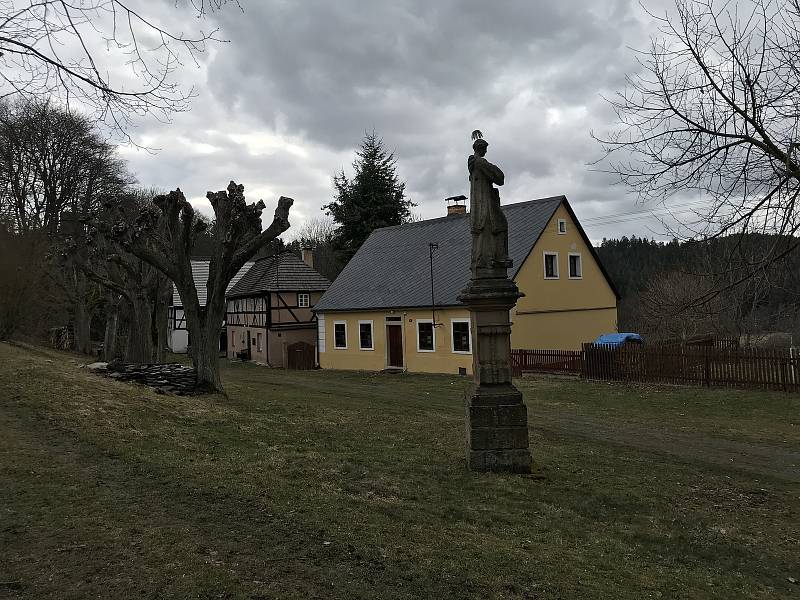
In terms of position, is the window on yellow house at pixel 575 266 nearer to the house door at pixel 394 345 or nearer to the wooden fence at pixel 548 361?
the wooden fence at pixel 548 361

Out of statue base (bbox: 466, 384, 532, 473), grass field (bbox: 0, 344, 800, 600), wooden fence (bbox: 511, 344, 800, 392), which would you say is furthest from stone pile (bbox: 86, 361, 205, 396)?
wooden fence (bbox: 511, 344, 800, 392)

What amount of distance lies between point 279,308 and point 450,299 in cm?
1367

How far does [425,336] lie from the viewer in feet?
87.4

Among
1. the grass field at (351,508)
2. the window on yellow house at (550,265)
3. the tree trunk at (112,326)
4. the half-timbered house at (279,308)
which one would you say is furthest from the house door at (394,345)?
the grass field at (351,508)

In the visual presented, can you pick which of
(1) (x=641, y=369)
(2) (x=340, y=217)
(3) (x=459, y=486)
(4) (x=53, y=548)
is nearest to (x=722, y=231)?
(3) (x=459, y=486)

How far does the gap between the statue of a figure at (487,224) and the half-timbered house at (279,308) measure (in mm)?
25926

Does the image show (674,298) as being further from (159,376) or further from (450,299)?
(159,376)

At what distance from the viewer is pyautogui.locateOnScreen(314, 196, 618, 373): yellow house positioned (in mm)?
25594

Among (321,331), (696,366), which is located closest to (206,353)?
(696,366)

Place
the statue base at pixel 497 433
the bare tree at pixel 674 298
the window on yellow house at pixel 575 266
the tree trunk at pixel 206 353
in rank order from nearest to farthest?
the statue base at pixel 497 433
the tree trunk at pixel 206 353
the bare tree at pixel 674 298
the window on yellow house at pixel 575 266

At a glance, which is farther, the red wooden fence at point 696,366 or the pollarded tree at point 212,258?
the red wooden fence at point 696,366

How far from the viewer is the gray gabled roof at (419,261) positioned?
86.7 ft

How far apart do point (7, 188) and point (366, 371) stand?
62.9 feet

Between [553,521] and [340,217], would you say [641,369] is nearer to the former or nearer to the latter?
[553,521]
